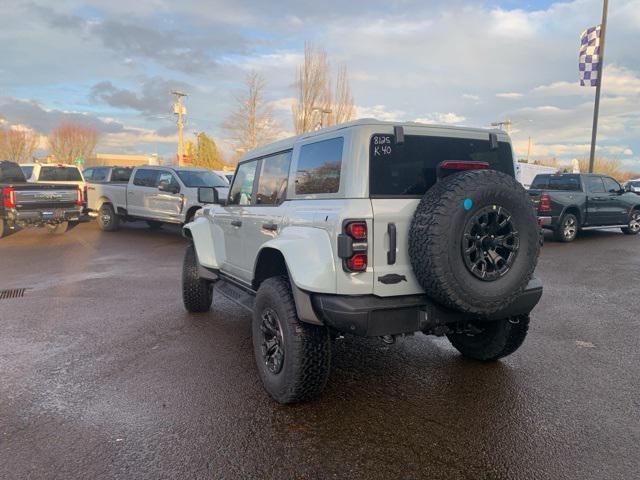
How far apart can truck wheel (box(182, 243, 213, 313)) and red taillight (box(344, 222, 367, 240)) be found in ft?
10.3

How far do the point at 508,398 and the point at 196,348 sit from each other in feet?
9.26

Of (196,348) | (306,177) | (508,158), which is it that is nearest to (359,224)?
(306,177)

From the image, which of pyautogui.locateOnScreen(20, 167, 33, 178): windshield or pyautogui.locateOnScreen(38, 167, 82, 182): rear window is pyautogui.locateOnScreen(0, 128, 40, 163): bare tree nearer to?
pyautogui.locateOnScreen(20, 167, 33, 178): windshield

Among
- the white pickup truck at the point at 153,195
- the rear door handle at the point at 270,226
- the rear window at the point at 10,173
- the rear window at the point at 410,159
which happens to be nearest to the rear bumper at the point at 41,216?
the white pickup truck at the point at 153,195

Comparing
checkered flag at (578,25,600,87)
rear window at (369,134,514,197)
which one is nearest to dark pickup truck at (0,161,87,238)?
rear window at (369,134,514,197)

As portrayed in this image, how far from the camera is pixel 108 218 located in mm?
14156

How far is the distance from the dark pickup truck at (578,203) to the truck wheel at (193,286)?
9180 mm

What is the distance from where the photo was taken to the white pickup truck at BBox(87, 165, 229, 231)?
11867 mm

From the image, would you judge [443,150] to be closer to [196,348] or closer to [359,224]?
[359,224]

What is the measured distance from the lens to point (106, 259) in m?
9.66

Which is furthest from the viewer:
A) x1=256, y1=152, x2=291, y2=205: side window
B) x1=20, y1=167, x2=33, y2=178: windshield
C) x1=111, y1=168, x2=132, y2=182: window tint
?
x1=111, y1=168, x2=132, y2=182: window tint

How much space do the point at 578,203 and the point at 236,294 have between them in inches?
412

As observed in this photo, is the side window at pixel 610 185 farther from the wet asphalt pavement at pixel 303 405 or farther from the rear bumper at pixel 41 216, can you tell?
the rear bumper at pixel 41 216

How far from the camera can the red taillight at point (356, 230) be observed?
290 cm
